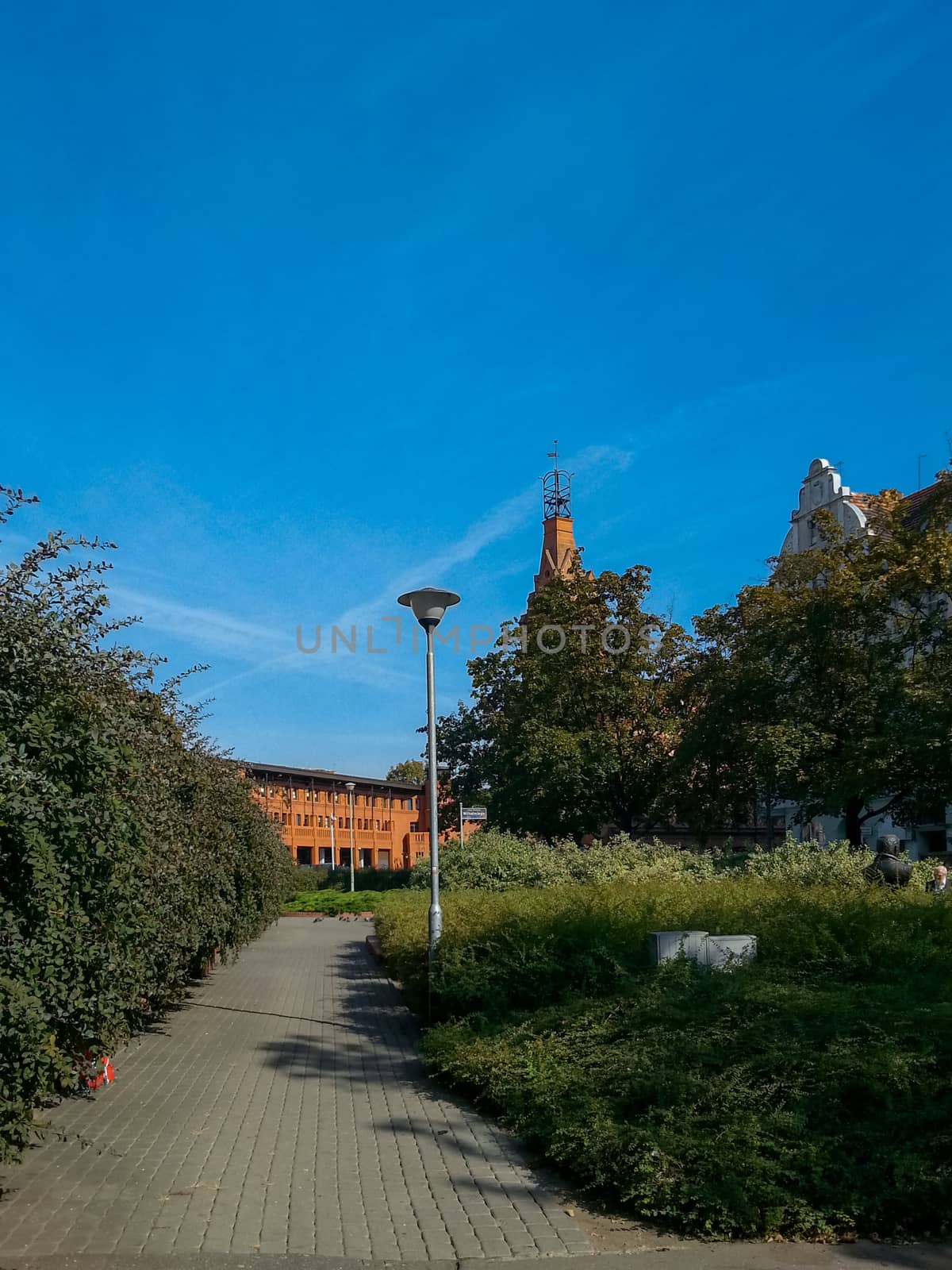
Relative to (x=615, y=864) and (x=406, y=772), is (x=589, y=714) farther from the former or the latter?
(x=406, y=772)

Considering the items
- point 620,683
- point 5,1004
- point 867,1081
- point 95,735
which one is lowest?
point 867,1081

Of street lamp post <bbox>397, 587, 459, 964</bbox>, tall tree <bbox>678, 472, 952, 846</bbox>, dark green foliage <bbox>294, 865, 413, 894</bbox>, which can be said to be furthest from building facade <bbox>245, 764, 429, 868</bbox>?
street lamp post <bbox>397, 587, 459, 964</bbox>

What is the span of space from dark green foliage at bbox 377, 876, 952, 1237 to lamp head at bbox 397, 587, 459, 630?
3601mm

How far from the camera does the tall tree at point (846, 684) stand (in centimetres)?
2409

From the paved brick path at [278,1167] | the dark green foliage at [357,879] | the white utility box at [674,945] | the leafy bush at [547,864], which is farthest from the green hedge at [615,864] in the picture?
the dark green foliage at [357,879]

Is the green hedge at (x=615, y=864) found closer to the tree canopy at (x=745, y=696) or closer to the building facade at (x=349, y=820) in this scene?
the tree canopy at (x=745, y=696)

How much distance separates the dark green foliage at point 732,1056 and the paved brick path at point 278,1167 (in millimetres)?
437

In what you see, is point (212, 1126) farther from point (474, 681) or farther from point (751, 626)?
point (474, 681)

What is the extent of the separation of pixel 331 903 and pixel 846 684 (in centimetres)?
2322

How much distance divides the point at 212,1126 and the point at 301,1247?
2801 millimetres

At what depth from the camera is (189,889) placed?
1095cm

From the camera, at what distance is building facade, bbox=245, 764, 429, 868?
272ft

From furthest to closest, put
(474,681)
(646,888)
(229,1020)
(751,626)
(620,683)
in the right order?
(474,681), (620,683), (751,626), (229,1020), (646,888)


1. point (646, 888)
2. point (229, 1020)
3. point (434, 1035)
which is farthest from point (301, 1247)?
point (229, 1020)
